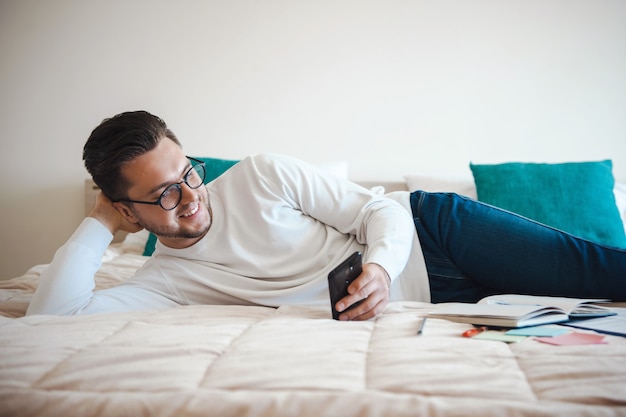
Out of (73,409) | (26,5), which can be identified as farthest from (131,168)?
(26,5)

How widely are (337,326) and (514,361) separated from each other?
0.36 meters

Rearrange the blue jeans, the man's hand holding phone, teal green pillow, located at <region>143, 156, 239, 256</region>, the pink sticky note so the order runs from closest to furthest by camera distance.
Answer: the pink sticky note < the man's hand holding phone < the blue jeans < teal green pillow, located at <region>143, 156, 239, 256</region>

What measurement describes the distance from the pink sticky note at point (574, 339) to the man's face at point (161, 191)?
34.4 inches

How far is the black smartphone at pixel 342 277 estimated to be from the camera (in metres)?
1.18

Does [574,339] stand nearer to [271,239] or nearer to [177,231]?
[271,239]

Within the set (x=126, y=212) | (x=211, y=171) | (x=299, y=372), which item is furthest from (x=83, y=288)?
(x=211, y=171)

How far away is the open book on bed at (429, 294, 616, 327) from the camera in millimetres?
1092

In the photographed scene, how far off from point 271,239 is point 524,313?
682 mm

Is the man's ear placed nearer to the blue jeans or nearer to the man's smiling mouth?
the man's smiling mouth

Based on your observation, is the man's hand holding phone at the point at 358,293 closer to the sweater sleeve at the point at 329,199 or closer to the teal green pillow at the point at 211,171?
the sweater sleeve at the point at 329,199

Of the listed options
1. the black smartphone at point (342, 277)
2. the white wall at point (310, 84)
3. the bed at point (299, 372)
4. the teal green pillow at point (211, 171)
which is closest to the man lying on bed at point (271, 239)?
the black smartphone at point (342, 277)

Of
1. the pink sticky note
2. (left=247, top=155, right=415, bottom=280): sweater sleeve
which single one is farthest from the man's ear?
the pink sticky note

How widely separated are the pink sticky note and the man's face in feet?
2.87

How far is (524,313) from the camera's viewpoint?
1.10m
